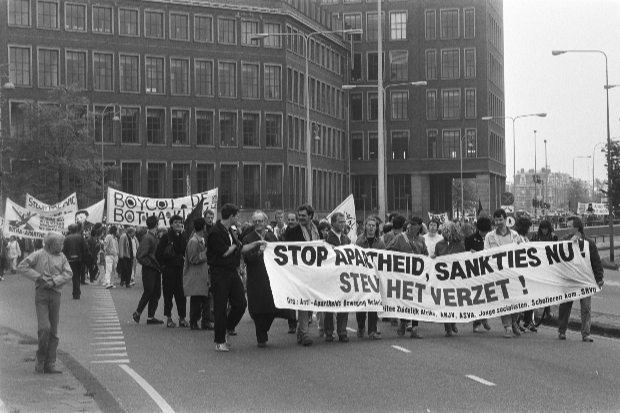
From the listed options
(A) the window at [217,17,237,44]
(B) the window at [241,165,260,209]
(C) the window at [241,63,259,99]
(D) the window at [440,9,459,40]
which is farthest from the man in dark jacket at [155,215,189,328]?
(D) the window at [440,9,459,40]

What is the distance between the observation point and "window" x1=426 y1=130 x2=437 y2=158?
107 meters

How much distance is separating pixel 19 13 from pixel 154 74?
450 inches

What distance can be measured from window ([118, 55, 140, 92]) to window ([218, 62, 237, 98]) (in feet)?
22.9

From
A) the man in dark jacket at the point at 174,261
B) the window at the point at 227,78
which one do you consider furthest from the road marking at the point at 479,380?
the window at the point at 227,78

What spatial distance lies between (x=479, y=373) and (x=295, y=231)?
483cm

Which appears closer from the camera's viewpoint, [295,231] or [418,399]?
[418,399]

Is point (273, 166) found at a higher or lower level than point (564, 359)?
higher

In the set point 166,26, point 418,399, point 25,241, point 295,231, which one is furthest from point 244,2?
point 418,399

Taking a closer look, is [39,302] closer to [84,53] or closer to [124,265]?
[124,265]

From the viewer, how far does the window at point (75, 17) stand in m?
82.1

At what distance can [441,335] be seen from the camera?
17109 millimetres

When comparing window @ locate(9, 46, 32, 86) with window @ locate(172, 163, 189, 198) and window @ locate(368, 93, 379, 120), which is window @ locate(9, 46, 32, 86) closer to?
window @ locate(172, 163, 189, 198)

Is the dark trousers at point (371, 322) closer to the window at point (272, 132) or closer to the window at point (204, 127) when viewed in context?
the window at point (204, 127)

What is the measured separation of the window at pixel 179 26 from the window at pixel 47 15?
30.7ft
